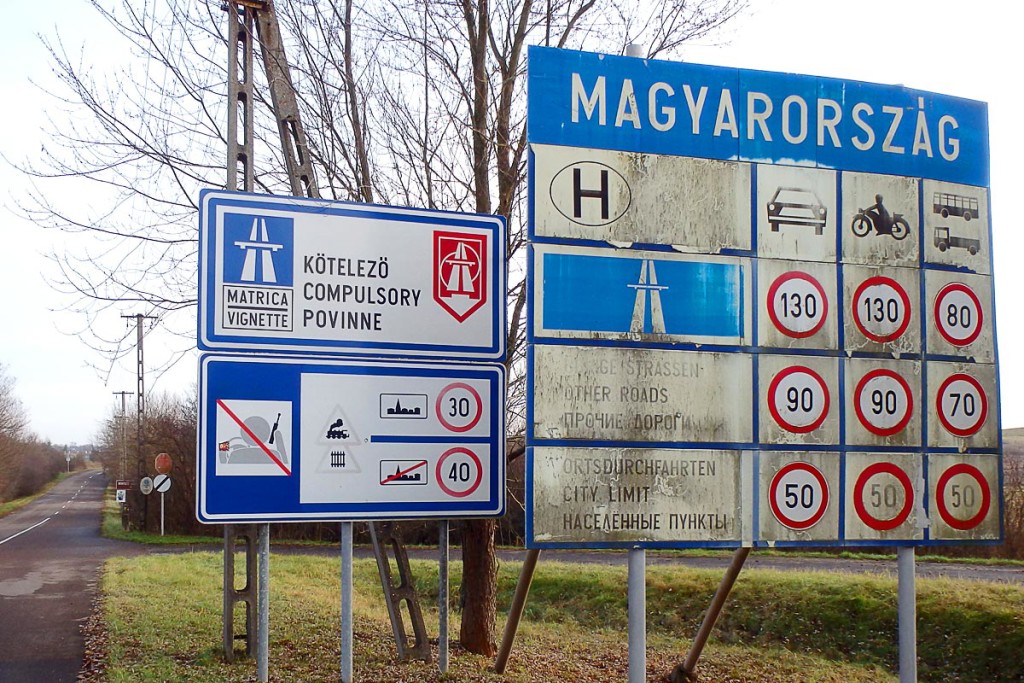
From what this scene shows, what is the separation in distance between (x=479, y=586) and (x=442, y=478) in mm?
4092

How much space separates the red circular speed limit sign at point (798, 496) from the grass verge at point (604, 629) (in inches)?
146

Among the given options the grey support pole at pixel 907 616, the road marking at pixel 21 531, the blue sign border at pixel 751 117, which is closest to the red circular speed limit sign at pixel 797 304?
the blue sign border at pixel 751 117

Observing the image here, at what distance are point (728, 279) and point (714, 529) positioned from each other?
4.76 feet

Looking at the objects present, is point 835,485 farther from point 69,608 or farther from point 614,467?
point 69,608

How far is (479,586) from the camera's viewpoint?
1099 centimetres

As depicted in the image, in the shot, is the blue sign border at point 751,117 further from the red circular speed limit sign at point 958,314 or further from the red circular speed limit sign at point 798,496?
the red circular speed limit sign at point 798,496

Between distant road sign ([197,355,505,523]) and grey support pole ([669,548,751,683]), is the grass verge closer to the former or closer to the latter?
grey support pole ([669,548,751,683])

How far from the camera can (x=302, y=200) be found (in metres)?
6.98

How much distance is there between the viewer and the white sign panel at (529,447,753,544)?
5.36 metres

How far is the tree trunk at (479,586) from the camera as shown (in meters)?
10.9

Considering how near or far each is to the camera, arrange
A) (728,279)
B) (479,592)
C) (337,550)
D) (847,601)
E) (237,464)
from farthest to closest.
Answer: (337,550), (847,601), (479,592), (237,464), (728,279)

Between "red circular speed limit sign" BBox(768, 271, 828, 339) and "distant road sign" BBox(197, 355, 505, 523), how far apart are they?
241cm

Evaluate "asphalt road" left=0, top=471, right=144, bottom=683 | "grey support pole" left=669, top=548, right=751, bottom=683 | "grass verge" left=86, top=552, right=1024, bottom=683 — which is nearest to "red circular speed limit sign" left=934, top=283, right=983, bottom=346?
"grey support pole" left=669, top=548, right=751, bottom=683

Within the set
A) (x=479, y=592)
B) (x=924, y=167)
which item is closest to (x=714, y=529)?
(x=924, y=167)
